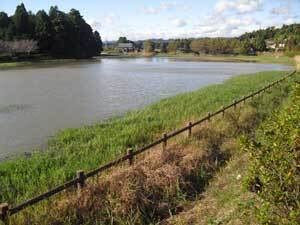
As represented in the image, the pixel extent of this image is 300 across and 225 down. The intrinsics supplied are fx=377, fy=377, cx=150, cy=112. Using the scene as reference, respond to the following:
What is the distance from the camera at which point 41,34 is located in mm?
96750

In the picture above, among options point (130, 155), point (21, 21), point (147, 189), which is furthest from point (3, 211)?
point (21, 21)

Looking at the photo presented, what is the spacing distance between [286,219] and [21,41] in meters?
90.3

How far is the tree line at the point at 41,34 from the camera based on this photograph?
8788cm

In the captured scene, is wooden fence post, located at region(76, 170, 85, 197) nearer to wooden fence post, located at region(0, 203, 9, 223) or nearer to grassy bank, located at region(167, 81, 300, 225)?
wooden fence post, located at region(0, 203, 9, 223)

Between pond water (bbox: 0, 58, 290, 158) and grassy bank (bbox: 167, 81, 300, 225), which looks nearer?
grassy bank (bbox: 167, 81, 300, 225)

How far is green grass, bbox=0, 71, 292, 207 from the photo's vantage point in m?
8.47

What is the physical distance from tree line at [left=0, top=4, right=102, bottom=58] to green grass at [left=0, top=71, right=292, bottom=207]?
2911 inches

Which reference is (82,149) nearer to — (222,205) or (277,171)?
(222,205)

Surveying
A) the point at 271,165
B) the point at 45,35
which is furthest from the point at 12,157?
the point at 45,35

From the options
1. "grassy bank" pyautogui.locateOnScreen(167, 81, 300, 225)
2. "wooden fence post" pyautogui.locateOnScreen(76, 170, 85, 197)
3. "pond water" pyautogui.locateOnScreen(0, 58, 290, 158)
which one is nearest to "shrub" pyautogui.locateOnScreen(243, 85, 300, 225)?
"grassy bank" pyautogui.locateOnScreen(167, 81, 300, 225)

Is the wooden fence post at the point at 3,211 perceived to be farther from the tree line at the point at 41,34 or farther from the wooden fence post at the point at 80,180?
the tree line at the point at 41,34

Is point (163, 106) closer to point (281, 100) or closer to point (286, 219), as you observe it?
point (281, 100)

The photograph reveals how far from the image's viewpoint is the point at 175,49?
196 meters

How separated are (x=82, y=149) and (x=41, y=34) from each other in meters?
91.1
